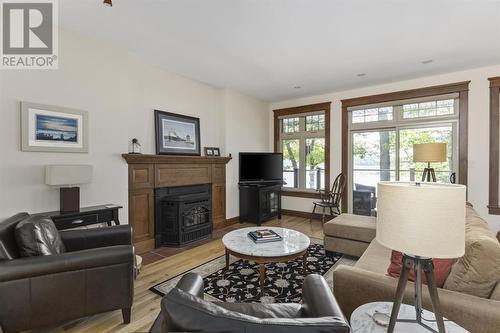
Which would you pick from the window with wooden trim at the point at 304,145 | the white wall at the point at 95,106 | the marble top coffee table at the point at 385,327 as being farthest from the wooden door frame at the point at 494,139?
the white wall at the point at 95,106

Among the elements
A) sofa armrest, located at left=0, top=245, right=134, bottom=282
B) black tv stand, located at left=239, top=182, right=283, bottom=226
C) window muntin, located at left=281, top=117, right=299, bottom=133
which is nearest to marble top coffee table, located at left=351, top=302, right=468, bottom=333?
sofa armrest, located at left=0, top=245, right=134, bottom=282

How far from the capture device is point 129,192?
331cm

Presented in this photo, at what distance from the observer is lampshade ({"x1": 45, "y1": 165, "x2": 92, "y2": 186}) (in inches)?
96.6

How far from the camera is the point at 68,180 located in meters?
2.53

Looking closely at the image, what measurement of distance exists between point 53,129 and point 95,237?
1.30 m

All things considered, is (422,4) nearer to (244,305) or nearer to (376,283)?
(376,283)

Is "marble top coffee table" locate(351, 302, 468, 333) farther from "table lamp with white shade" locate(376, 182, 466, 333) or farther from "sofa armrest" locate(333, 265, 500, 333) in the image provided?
"table lamp with white shade" locate(376, 182, 466, 333)

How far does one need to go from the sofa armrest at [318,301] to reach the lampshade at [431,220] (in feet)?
1.32

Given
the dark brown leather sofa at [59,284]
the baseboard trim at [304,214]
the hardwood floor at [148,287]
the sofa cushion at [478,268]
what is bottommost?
the hardwood floor at [148,287]

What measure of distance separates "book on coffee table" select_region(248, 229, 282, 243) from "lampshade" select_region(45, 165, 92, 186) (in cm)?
189

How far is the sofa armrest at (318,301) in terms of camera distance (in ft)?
3.53

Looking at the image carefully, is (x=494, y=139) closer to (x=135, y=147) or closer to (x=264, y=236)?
(x=264, y=236)

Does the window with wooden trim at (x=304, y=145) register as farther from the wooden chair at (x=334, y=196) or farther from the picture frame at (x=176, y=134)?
the picture frame at (x=176, y=134)

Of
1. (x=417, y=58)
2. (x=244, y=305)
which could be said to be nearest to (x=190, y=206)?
(x=244, y=305)
